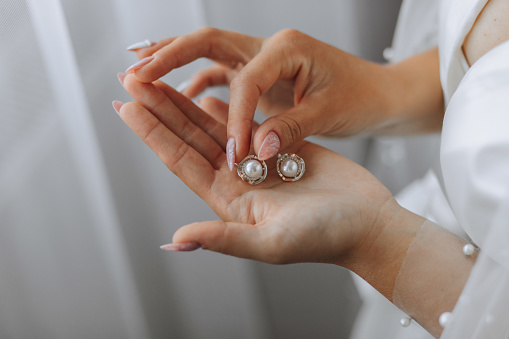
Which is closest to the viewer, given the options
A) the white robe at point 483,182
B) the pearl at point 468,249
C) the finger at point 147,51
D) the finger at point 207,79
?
the white robe at point 483,182

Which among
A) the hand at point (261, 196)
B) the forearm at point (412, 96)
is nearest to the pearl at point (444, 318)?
the hand at point (261, 196)

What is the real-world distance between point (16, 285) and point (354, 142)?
0.97 meters

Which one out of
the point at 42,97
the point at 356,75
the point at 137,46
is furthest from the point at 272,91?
the point at 42,97

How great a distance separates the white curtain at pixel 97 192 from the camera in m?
0.71

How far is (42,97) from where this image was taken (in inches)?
28.7

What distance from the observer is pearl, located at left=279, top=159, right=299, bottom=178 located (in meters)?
0.63

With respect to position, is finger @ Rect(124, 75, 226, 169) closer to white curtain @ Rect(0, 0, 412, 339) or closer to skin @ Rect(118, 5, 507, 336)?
skin @ Rect(118, 5, 507, 336)

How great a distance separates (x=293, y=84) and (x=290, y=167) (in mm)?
206

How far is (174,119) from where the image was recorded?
64cm

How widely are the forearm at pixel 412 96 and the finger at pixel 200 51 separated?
284 millimetres

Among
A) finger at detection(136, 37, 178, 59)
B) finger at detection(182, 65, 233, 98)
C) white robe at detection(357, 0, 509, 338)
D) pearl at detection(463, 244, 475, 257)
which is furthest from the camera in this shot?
finger at detection(182, 65, 233, 98)

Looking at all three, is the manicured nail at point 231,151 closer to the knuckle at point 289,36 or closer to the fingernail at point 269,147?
the fingernail at point 269,147

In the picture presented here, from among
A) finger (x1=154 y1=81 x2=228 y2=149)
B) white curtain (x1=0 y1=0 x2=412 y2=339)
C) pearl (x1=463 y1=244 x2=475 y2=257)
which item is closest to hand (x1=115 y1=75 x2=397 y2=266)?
finger (x1=154 y1=81 x2=228 y2=149)

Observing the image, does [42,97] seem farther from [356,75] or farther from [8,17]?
[356,75]
